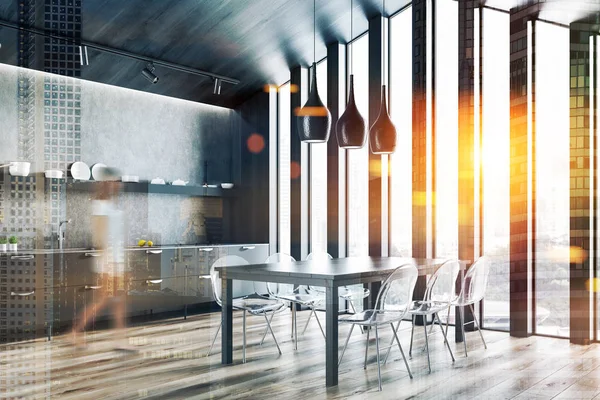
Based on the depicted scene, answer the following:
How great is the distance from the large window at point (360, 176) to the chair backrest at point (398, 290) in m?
0.15

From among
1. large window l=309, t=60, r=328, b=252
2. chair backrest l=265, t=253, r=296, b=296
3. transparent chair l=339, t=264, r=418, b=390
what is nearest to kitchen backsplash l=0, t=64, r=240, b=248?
chair backrest l=265, t=253, r=296, b=296

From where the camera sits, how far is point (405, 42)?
3.90 ft

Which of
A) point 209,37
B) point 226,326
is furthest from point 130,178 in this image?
point 226,326

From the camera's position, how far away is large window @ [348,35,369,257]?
157cm

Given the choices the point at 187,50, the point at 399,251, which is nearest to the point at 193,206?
the point at 187,50

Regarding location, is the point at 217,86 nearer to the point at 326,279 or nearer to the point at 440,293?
the point at 326,279

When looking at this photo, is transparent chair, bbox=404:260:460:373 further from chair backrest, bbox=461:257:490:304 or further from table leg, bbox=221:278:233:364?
table leg, bbox=221:278:233:364

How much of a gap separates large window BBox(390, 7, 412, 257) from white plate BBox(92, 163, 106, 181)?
3.49 ft

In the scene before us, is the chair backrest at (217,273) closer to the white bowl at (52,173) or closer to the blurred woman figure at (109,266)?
the blurred woman figure at (109,266)

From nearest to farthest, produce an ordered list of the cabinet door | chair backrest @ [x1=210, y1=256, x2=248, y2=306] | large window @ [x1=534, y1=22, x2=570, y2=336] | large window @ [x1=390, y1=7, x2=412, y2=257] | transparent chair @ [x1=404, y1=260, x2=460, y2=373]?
1. large window @ [x1=534, y1=22, x2=570, y2=336]
2. transparent chair @ [x1=404, y1=260, x2=460, y2=373]
3. large window @ [x1=390, y1=7, x2=412, y2=257]
4. the cabinet door
5. chair backrest @ [x1=210, y1=256, x2=248, y2=306]

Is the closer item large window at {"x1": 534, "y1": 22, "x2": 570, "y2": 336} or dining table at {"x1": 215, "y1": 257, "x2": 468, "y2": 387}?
large window at {"x1": 534, "y1": 22, "x2": 570, "y2": 336}

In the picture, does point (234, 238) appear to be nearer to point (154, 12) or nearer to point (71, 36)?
point (154, 12)

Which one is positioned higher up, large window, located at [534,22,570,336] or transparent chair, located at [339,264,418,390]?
large window, located at [534,22,570,336]

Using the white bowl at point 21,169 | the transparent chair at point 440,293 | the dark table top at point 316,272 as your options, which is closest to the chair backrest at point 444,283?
the transparent chair at point 440,293
